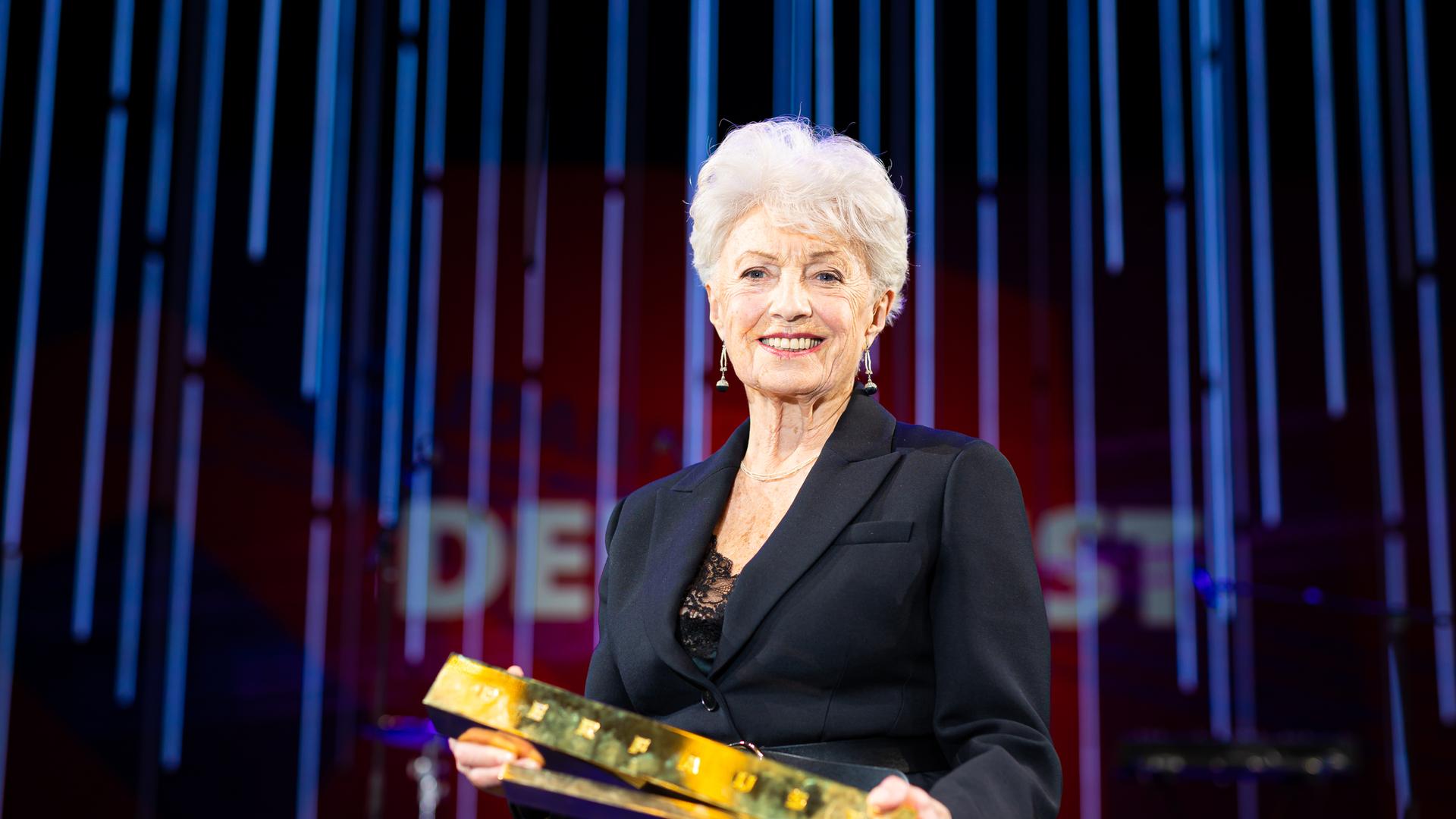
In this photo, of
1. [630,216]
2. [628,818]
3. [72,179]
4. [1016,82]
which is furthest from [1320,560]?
[72,179]

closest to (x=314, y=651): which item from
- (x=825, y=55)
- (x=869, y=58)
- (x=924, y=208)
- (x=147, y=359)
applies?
(x=147, y=359)

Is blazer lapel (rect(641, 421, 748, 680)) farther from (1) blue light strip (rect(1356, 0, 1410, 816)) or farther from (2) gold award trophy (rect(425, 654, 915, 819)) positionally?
(1) blue light strip (rect(1356, 0, 1410, 816))

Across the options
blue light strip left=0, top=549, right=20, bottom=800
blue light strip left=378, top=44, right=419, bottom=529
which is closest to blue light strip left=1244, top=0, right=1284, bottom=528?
blue light strip left=378, top=44, right=419, bottom=529

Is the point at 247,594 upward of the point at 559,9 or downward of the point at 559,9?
downward

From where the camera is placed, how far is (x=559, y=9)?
5.20 m

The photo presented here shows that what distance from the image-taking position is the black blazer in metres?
1.31

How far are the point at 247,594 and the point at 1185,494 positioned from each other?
3831 mm

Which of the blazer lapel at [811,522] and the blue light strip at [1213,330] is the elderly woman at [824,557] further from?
the blue light strip at [1213,330]

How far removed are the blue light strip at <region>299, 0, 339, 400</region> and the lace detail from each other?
3929 mm

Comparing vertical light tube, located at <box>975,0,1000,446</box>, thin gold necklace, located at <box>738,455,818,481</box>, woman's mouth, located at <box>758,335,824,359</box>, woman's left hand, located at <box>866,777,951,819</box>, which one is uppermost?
vertical light tube, located at <box>975,0,1000,446</box>

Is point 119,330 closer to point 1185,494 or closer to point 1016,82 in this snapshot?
point 1016,82

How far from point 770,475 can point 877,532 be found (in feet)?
0.85

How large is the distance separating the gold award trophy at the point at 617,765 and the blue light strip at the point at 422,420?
4.02m

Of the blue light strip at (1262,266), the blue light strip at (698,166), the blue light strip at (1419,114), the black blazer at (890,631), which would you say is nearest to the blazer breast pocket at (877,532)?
the black blazer at (890,631)
